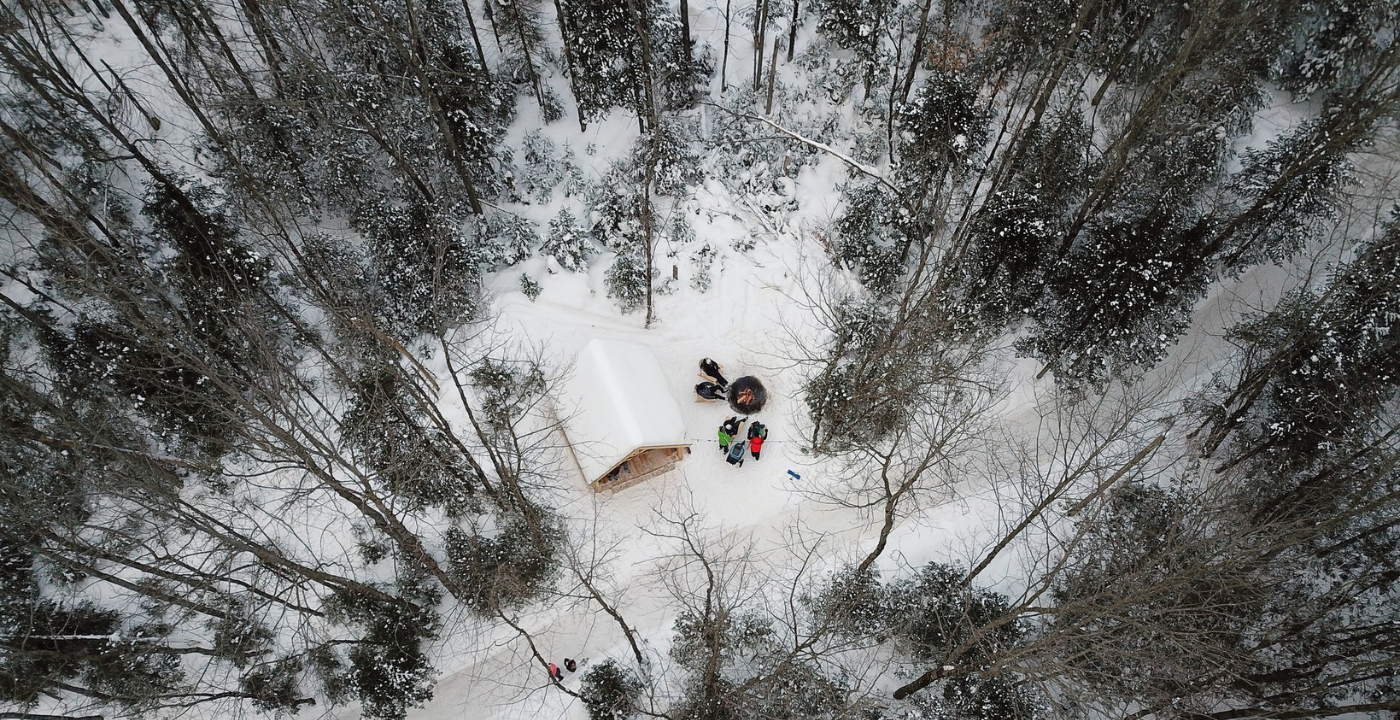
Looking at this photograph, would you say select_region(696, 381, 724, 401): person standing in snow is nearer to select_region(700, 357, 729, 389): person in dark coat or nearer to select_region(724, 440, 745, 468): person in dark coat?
select_region(700, 357, 729, 389): person in dark coat

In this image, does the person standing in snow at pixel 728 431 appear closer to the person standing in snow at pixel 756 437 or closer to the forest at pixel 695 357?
the person standing in snow at pixel 756 437

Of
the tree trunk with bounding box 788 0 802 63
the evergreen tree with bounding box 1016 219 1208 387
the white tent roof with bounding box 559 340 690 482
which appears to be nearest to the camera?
the white tent roof with bounding box 559 340 690 482

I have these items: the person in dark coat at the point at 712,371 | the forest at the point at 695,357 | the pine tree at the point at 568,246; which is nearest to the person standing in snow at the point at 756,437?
the forest at the point at 695,357

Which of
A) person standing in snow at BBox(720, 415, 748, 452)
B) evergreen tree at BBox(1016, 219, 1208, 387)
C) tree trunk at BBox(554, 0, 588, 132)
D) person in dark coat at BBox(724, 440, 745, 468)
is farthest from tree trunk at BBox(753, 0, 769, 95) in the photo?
person in dark coat at BBox(724, 440, 745, 468)

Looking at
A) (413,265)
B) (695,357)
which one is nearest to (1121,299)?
(695,357)

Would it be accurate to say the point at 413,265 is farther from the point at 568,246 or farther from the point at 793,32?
the point at 793,32

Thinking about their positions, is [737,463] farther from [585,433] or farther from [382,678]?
[382,678]
